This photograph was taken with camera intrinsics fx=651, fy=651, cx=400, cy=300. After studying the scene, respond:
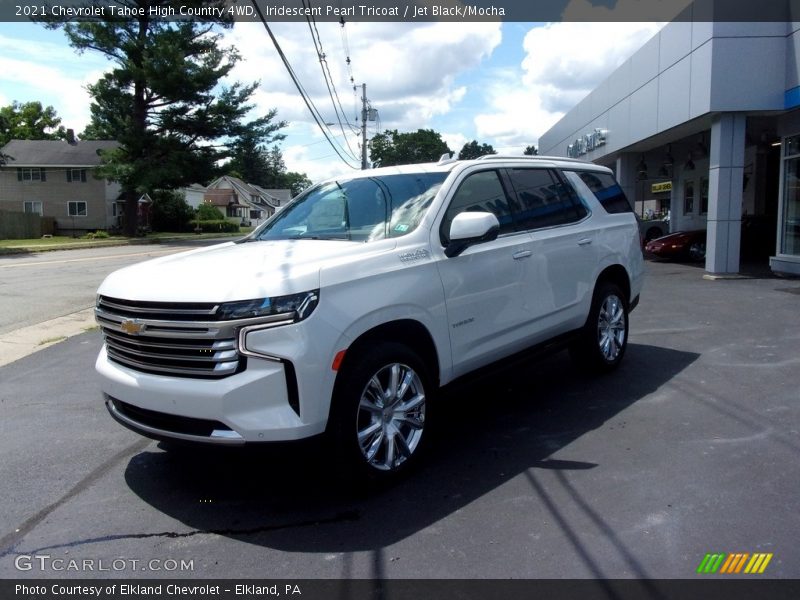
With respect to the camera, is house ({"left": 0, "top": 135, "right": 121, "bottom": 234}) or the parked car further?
house ({"left": 0, "top": 135, "right": 121, "bottom": 234})

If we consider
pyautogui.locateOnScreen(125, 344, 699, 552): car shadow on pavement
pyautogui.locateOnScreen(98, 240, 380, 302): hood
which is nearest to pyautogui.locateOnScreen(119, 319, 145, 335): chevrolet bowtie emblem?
pyautogui.locateOnScreen(98, 240, 380, 302): hood

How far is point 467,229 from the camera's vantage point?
4.29 meters

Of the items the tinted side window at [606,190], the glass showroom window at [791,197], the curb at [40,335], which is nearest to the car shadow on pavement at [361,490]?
the tinted side window at [606,190]

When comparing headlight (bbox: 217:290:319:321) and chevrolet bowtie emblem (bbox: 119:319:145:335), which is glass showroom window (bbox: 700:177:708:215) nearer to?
headlight (bbox: 217:290:319:321)

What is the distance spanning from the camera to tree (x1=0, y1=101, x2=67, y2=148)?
69750 millimetres

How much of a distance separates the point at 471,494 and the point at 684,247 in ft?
60.0

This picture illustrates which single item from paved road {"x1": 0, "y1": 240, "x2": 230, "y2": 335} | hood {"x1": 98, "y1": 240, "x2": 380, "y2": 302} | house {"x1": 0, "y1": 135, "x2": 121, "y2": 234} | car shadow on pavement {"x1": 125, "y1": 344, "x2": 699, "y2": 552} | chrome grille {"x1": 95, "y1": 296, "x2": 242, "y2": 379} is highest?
house {"x1": 0, "y1": 135, "x2": 121, "y2": 234}

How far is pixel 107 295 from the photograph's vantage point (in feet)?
13.3

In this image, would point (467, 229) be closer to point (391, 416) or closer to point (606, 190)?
point (391, 416)

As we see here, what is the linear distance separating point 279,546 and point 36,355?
6.26 m

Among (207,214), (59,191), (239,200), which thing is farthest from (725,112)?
(239,200)

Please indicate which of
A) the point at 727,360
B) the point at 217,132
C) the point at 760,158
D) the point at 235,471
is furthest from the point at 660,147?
the point at 217,132

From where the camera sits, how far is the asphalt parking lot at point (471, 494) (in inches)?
128

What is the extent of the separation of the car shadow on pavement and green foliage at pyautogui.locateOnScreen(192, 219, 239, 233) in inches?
2315
